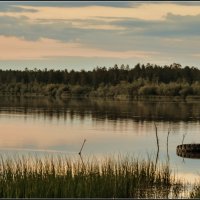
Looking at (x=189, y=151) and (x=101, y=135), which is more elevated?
(x=189, y=151)

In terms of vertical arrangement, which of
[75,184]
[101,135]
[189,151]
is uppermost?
[75,184]

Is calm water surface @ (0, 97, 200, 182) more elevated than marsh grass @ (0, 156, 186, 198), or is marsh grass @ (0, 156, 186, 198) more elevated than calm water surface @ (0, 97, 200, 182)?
marsh grass @ (0, 156, 186, 198)

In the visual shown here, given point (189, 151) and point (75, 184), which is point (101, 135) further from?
point (75, 184)

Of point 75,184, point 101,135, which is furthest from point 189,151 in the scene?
point 75,184

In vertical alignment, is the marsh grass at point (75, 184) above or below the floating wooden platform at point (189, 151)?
above

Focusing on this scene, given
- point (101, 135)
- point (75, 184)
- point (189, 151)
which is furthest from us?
point (101, 135)

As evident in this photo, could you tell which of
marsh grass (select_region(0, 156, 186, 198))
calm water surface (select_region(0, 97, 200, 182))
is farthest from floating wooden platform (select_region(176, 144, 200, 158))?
marsh grass (select_region(0, 156, 186, 198))

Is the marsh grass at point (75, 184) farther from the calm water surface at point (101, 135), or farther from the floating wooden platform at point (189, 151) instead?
the floating wooden platform at point (189, 151)

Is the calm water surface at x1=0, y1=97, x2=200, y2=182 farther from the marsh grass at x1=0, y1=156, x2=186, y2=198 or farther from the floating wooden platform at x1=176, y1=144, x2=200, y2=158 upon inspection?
the marsh grass at x1=0, y1=156, x2=186, y2=198

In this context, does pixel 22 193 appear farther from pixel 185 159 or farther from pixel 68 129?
pixel 68 129

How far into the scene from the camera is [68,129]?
2613 inches

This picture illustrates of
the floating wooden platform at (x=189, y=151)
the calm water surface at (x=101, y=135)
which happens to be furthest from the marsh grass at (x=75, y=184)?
the floating wooden platform at (x=189, y=151)

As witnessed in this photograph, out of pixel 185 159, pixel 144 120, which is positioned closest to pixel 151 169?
pixel 185 159

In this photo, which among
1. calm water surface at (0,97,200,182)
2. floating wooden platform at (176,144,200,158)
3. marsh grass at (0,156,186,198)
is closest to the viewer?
marsh grass at (0,156,186,198)
